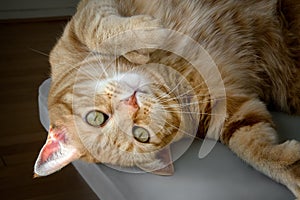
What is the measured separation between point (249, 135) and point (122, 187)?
1.07 ft

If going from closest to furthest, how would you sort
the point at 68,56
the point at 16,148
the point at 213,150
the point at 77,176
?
the point at 213,150 < the point at 68,56 < the point at 77,176 < the point at 16,148

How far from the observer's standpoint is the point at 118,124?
109cm

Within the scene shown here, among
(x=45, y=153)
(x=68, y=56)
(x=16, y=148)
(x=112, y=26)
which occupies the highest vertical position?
(x=112, y=26)

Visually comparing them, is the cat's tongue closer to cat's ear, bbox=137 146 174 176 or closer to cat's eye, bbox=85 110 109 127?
cat's eye, bbox=85 110 109 127

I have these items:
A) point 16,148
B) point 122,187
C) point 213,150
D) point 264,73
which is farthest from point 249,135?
point 16,148

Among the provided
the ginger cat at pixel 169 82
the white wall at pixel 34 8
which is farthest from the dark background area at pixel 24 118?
the ginger cat at pixel 169 82

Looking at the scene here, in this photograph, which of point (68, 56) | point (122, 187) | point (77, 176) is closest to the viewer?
point (122, 187)

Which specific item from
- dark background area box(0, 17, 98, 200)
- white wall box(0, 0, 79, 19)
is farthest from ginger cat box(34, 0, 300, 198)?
white wall box(0, 0, 79, 19)

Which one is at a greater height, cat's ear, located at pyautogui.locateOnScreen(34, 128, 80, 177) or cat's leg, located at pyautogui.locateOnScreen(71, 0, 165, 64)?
cat's leg, located at pyautogui.locateOnScreen(71, 0, 165, 64)

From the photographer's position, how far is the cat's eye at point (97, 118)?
1107 millimetres

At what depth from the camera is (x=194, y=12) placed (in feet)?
4.13

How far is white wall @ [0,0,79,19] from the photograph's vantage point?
3.30 meters

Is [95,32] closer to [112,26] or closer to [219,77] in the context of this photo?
[112,26]

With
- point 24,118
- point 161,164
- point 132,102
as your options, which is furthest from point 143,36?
point 24,118
